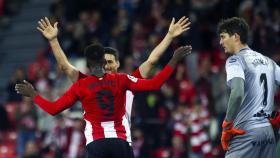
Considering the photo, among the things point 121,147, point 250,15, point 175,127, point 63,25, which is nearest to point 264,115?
point 121,147

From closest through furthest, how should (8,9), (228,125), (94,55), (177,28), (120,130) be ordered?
(228,125) → (94,55) → (120,130) → (177,28) → (8,9)

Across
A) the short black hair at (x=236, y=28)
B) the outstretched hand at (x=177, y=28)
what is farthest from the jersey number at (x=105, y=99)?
the short black hair at (x=236, y=28)

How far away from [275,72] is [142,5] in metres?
10.6

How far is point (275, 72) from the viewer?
8.55 m

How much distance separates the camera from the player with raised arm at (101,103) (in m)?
8.52

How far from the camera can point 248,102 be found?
8.27 m

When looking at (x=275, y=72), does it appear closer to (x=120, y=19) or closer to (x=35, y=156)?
(x=35, y=156)

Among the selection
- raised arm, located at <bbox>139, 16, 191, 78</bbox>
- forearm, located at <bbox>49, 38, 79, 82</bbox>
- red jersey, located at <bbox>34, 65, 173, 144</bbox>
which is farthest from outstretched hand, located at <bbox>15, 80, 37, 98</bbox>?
raised arm, located at <bbox>139, 16, 191, 78</bbox>

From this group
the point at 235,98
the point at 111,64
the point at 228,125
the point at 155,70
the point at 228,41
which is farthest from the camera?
the point at 155,70

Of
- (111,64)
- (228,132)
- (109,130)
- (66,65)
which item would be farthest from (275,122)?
(66,65)

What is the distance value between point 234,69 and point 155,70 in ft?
27.2

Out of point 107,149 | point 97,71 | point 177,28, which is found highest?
point 177,28

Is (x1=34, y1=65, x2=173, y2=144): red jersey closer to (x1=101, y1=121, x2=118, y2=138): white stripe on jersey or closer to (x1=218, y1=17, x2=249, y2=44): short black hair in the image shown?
(x1=101, y1=121, x2=118, y2=138): white stripe on jersey

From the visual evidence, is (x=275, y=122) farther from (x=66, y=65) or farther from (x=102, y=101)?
(x=66, y=65)
